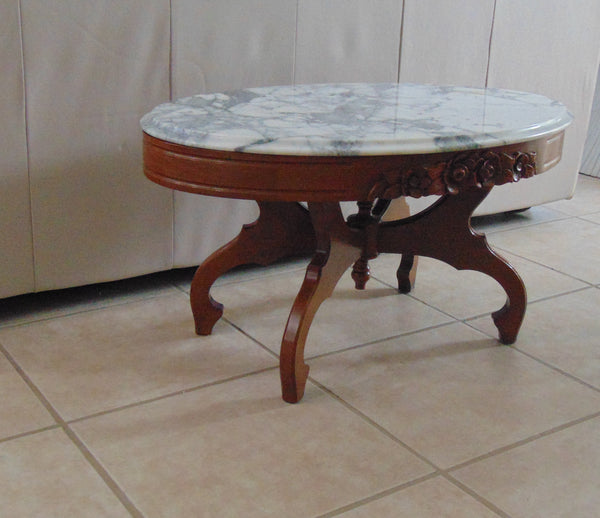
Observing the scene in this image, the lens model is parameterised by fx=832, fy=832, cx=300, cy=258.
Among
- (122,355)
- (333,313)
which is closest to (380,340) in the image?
(333,313)

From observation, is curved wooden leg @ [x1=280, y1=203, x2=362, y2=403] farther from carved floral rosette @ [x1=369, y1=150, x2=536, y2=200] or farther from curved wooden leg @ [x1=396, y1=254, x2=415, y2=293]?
curved wooden leg @ [x1=396, y1=254, x2=415, y2=293]

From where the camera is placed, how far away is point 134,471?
1.13 metres

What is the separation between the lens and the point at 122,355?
4.86ft

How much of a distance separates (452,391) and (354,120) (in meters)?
0.47

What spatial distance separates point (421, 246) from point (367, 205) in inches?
5.0

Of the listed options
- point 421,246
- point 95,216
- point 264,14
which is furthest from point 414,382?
point 264,14

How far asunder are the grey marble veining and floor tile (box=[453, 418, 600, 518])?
0.45m

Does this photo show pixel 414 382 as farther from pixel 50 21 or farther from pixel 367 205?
pixel 50 21

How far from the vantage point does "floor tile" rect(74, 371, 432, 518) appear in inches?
42.3

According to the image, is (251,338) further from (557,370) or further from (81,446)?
(557,370)

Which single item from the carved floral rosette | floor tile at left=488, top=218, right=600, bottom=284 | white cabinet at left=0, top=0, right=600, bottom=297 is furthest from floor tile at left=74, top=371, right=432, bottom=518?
floor tile at left=488, top=218, right=600, bottom=284

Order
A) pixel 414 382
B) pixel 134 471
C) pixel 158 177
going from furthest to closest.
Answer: pixel 414 382 → pixel 158 177 → pixel 134 471

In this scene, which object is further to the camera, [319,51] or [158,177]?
[319,51]

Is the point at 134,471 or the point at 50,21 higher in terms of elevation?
the point at 50,21
